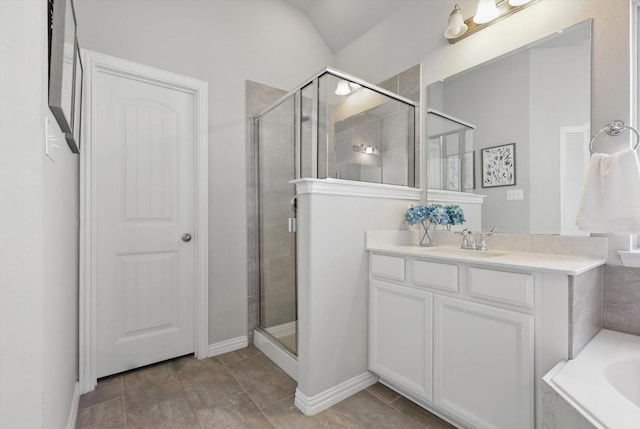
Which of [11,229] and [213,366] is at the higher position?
[11,229]

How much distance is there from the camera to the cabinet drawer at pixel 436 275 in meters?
1.48

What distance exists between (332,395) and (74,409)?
4.57ft

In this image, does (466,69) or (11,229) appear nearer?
(11,229)

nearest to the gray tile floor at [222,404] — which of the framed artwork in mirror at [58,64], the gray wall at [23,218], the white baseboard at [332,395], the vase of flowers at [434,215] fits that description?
the white baseboard at [332,395]

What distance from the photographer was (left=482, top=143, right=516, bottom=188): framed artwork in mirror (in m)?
1.79

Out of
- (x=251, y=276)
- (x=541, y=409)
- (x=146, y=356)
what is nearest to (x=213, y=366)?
(x=146, y=356)

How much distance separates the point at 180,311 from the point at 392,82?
8.22ft

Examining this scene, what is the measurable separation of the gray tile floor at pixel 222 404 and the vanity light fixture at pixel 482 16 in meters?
2.35

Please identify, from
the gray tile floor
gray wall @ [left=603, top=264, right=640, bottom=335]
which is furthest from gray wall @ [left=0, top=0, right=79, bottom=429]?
gray wall @ [left=603, top=264, right=640, bottom=335]

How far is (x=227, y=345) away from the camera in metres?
2.41

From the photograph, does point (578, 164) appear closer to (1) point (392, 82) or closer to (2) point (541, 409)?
(2) point (541, 409)

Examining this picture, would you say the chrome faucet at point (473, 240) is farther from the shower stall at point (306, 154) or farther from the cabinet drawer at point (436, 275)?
the shower stall at point (306, 154)

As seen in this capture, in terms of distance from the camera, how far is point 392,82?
99.9 inches

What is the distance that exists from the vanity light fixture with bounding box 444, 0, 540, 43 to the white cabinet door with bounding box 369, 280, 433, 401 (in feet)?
5.62
